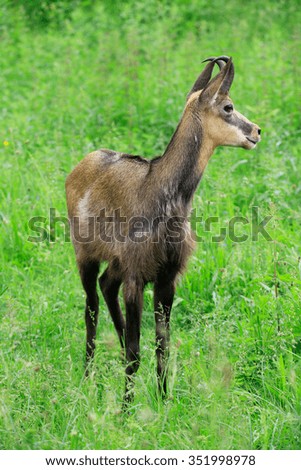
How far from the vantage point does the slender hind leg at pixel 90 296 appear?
552cm

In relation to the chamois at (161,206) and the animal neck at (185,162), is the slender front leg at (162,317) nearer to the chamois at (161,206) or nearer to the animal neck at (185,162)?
Result: the chamois at (161,206)

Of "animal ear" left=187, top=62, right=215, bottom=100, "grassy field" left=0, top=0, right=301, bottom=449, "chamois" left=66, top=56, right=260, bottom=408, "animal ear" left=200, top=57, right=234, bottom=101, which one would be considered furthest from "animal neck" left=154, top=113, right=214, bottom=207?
"grassy field" left=0, top=0, right=301, bottom=449

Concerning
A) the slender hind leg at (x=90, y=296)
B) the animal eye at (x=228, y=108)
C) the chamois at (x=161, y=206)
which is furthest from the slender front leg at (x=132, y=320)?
the animal eye at (x=228, y=108)

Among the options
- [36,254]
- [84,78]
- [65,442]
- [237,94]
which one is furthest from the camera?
[84,78]

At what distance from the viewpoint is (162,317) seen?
5.17 metres

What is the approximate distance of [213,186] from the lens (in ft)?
22.8

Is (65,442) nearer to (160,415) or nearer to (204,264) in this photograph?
(160,415)

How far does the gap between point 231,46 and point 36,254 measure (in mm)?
5077

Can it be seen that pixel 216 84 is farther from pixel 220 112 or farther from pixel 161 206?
pixel 161 206

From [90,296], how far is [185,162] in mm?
1324

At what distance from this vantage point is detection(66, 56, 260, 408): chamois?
486cm

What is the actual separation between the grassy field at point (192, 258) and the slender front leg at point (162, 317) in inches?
3.9

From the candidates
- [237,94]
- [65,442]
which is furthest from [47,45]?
[65,442]

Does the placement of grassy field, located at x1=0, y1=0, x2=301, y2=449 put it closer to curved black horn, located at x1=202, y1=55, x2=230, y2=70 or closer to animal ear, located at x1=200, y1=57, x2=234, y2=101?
animal ear, located at x1=200, y1=57, x2=234, y2=101
